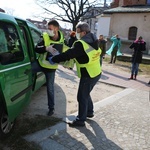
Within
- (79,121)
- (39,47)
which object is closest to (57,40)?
(39,47)

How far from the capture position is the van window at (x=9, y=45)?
314 cm

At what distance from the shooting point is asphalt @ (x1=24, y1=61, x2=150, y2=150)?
3614 millimetres

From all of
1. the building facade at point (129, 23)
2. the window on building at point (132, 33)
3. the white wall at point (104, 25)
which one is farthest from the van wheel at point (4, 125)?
the white wall at point (104, 25)

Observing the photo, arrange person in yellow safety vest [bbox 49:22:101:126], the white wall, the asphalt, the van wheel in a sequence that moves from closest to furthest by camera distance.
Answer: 1. the van wheel
2. the asphalt
3. person in yellow safety vest [bbox 49:22:101:126]
4. the white wall

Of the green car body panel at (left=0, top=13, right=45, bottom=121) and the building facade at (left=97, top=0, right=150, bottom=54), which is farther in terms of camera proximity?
the building facade at (left=97, top=0, right=150, bottom=54)

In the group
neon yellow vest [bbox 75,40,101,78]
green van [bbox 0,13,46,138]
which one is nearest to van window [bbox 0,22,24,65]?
green van [bbox 0,13,46,138]

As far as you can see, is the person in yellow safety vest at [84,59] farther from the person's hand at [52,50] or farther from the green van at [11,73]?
the green van at [11,73]

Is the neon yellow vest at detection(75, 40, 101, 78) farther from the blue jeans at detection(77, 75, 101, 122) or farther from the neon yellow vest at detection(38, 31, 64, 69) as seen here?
the neon yellow vest at detection(38, 31, 64, 69)

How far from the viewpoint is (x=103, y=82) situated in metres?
8.73

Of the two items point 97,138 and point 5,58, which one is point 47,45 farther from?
point 97,138

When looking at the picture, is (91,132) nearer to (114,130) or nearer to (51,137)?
(114,130)

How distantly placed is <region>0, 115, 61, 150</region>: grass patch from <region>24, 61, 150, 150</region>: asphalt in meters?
0.12

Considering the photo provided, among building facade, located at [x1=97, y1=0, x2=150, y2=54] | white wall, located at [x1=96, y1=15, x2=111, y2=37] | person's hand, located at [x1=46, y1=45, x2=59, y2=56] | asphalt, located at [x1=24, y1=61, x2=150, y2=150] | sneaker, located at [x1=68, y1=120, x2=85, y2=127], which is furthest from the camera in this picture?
white wall, located at [x1=96, y1=15, x2=111, y2=37]

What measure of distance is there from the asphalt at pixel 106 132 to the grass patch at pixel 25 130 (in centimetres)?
12
